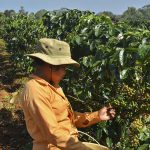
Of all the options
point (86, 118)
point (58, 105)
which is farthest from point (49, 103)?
point (86, 118)

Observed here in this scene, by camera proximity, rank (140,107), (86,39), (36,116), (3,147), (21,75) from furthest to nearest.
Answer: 1. (21,75)
2. (3,147)
3. (86,39)
4. (140,107)
5. (36,116)

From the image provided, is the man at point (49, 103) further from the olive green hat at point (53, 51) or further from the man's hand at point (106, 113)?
the man's hand at point (106, 113)

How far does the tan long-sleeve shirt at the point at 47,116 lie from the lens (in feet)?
9.21

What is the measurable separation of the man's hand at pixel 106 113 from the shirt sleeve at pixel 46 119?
1.81ft

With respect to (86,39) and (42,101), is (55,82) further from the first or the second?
(86,39)

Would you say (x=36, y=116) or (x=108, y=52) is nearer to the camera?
(x=36, y=116)

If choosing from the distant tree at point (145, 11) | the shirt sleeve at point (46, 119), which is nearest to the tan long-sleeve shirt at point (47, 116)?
the shirt sleeve at point (46, 119)

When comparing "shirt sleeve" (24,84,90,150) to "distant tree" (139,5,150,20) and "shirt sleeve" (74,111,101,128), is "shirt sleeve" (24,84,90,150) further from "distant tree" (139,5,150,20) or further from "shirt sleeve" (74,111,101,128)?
"distant tree" (139,5,150,20)

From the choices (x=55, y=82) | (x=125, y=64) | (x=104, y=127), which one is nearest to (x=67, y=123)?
(x=55, y=82)

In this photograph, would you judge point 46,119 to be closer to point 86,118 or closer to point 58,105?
point 58,105

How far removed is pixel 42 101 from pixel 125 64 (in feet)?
2.25

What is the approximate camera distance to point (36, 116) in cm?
282

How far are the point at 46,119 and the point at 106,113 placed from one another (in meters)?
0.74

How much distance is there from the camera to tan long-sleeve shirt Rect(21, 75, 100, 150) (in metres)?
2.81
